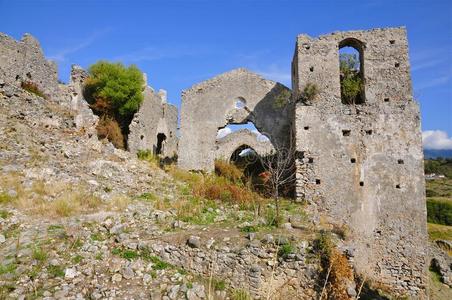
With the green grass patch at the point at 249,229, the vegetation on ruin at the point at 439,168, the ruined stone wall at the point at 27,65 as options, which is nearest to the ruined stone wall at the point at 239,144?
the ruined stone wall at the point at 27,65

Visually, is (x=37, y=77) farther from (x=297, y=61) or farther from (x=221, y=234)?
(x=221, y=234)

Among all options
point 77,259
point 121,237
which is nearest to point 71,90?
point 121,237

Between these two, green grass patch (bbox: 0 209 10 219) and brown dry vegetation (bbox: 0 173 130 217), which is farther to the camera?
brown dry vegetation (bbox: 0 173 130 217)

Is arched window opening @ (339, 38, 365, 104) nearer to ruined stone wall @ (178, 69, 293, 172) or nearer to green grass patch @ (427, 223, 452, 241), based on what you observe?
ruined stone wall @ (178, 69, 293, 172)

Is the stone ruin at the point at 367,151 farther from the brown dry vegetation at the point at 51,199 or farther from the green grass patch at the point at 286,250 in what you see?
the brown dry vegetation at the point at 51,199

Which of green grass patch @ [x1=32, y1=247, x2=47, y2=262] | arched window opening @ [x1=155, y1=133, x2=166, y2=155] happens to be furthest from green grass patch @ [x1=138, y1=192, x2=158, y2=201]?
arched window opening @ [x1=155, y1=133, x2=166, y2=155]

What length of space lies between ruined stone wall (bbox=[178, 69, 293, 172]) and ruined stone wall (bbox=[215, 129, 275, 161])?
2750 millimetres

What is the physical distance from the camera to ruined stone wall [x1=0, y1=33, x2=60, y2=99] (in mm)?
15492

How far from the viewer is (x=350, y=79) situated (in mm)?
13773

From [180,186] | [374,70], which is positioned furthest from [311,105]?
[180,186]

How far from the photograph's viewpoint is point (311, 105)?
1336 centimetres

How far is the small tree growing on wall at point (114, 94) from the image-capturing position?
17.1 m

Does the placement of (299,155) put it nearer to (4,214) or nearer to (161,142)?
(4,214)

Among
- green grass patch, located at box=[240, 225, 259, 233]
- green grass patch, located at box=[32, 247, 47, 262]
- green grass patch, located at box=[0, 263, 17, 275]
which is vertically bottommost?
green grass patch, located at box=[0, 263, 17, 275]
